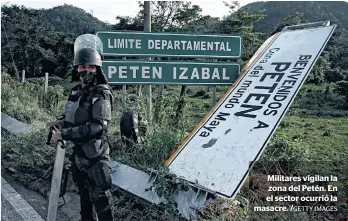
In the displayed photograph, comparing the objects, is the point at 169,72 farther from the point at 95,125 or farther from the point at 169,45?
the point at 95,125

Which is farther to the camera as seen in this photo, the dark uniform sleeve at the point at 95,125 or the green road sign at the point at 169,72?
the green road sign at the point at 169,72

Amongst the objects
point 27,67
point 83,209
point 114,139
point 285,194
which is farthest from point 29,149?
point 27,67

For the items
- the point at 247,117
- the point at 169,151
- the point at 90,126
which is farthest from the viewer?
the point at 169,151

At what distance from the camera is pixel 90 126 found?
9.89 feet

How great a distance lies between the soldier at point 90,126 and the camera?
3047mm

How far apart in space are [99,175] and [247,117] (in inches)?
72.1

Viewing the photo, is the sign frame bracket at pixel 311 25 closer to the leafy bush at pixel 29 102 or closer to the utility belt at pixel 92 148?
the utility belt at pixel 92 148

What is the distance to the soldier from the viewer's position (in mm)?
3047

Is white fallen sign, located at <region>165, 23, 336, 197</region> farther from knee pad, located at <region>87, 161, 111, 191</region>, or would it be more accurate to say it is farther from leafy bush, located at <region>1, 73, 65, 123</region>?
leafy bush, located at <region>1, 73, 65, 123</region>

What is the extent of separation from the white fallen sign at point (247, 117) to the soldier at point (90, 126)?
89 centimetres

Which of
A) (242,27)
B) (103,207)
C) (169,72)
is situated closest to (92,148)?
(103,207)

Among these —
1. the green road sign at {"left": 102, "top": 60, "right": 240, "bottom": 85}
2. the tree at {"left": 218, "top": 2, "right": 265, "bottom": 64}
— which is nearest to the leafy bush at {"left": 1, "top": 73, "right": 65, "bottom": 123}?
the green road sign at {"left": 102, "top": 60, "right": 240, "bottom": 85}

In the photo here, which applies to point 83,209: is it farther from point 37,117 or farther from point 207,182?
point 37,117

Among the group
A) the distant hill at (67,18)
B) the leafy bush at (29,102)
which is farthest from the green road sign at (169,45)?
the distant hill at (67,18)
